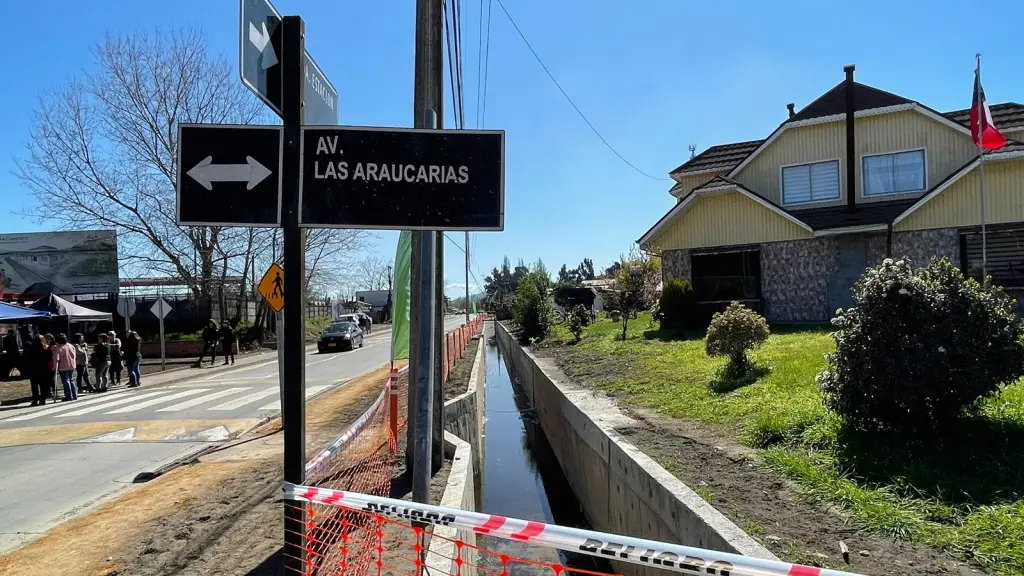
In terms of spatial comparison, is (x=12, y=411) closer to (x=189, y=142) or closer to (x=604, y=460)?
(x=604, y=460)

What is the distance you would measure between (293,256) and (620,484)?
5.60 meters

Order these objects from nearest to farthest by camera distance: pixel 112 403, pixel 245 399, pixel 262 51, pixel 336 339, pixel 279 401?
1. pixel 262 51
2. pixel 279 401
3. pixel 245 399
4. pixel 112 403
5. pixel 336 339

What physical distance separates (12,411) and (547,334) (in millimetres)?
17656

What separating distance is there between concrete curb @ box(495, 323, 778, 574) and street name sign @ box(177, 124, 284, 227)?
3616mm

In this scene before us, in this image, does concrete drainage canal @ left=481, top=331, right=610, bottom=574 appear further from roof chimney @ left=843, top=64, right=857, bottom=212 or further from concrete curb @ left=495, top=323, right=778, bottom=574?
roof chimney @ left=843, top=64, right=857, bottom=212

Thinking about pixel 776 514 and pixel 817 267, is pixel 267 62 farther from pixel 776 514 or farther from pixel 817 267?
pixel 817 267

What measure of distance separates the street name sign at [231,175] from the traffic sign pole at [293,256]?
6 centimetres

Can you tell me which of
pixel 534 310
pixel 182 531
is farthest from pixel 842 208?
pixel 182 531

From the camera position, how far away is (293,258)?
119 inches

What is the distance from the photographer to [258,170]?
10.0 feet

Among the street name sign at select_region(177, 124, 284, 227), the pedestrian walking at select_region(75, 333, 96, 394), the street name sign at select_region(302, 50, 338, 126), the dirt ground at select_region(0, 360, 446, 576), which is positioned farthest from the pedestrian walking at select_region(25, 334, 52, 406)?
the street name sign at select_region(177, 124, 284, 227)

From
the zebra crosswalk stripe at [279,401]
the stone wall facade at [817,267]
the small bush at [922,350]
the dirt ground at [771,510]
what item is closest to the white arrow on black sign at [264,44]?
the dirt ground at [771,510]

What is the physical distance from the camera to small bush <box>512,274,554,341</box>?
2739 cm

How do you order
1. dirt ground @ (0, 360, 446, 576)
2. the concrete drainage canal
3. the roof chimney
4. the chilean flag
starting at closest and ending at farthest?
1. dirt ground @ (0, 360, 446, 576)
2. the concrete drainage canal
3. the chilean flag
4. the roof chimney
